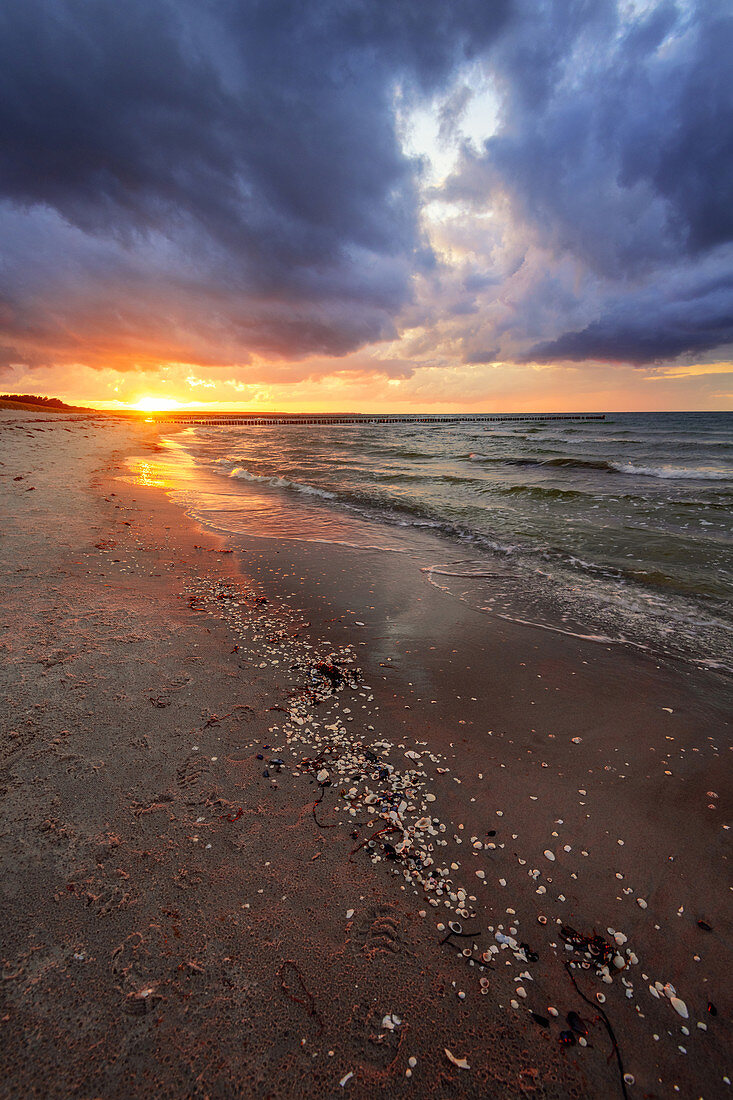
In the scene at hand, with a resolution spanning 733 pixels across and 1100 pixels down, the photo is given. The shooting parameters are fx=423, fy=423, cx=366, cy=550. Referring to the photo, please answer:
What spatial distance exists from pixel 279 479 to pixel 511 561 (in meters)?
13.0

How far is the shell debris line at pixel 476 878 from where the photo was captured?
81.7 inches

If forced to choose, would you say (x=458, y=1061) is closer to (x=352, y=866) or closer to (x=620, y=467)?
(x=352, y=866)

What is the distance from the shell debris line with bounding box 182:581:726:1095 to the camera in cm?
208

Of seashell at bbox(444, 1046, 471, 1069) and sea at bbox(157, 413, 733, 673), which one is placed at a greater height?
seashell at bbox(444, 1046, 471, 1069)

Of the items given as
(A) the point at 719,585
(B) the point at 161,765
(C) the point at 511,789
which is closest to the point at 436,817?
(C) the point at 511,789

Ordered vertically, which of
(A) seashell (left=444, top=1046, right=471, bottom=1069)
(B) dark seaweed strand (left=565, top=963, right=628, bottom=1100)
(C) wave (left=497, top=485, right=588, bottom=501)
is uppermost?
(A) seashell (left=444, top=1046, right=471, bottom=1069)

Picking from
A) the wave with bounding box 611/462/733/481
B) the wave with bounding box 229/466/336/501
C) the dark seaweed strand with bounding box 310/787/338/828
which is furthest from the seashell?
the wave with bounding box 611/462/733/481

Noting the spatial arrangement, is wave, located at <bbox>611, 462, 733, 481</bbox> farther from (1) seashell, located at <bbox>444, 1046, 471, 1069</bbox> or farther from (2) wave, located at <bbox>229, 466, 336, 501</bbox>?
(1) seashell, located at <bbox>444, 1046, 471, 1069</bbox>

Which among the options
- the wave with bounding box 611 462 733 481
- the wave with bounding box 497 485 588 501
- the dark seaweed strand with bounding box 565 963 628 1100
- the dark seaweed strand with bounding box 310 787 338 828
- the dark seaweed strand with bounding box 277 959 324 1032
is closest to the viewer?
the dark seaweed strand with bounding box 565 963 628 1100

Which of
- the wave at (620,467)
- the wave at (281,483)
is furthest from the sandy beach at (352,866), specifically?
the wave at (620,467)

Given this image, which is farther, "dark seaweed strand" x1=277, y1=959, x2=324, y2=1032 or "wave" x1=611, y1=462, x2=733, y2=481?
"wave" x1=611, y1=462, x2=733, y2=481

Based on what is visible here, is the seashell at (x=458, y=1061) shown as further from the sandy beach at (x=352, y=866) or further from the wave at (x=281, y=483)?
the wave at (x=281, y=483)

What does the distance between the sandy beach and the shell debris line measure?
0.01m

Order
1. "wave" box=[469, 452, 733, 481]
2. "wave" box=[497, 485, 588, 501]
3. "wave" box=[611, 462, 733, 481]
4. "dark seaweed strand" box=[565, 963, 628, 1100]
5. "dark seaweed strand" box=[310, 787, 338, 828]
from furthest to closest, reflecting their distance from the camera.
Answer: "wave" box=[469, 452, 733, 481] → "wave" box=[611, 462, 733, 481] → "wave" box=[497, 485, 588, 501] → "dark seaweed strand" box=[310, 787, 338, 828] → "dark seaweed strand" box=[565, 963, 628, 1100]
